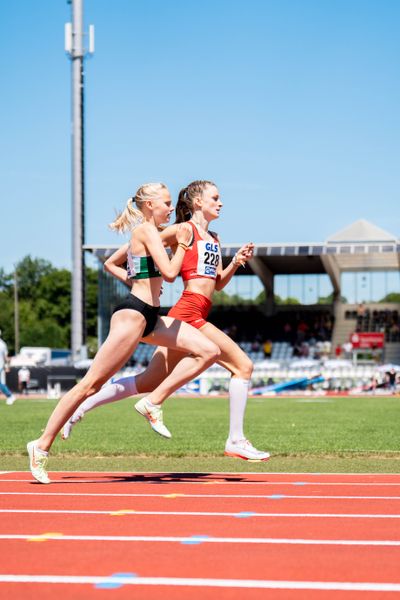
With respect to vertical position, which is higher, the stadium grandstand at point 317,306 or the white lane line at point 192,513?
the stadium grandstand at point 317,306

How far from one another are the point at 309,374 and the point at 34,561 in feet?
138

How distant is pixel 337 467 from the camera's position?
30.0 feet

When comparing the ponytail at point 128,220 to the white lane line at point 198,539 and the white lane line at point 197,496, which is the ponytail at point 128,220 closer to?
the white lane line at point 197,496

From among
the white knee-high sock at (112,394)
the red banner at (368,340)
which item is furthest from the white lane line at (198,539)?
the red banner at (368,340)

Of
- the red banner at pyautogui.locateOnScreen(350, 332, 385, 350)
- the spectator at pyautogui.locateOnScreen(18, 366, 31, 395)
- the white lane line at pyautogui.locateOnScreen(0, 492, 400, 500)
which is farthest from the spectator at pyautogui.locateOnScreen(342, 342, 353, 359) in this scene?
the white lane line at pyautogui.locateOnScreen(0, 492, 400, 500)

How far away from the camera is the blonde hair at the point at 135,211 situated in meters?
7.86

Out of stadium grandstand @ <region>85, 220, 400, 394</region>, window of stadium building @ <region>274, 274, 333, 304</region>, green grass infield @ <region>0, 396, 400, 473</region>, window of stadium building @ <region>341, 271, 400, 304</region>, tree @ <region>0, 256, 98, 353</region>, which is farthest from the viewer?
tree @ <region>0, 256, 98, 353</region>

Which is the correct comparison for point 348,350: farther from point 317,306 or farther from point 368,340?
point 317,306

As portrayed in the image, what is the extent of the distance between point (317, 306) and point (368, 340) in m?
8.09

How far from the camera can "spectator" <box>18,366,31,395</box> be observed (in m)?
41.4

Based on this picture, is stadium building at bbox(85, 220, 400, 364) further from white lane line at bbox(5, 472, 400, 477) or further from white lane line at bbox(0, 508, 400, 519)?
white lane line at bbox(0, 508, 400, 519)

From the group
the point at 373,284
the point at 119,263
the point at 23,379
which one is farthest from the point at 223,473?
the point at 373,284

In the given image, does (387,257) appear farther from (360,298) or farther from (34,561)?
(34,561)

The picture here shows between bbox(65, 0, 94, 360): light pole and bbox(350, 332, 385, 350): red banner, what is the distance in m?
16.5
